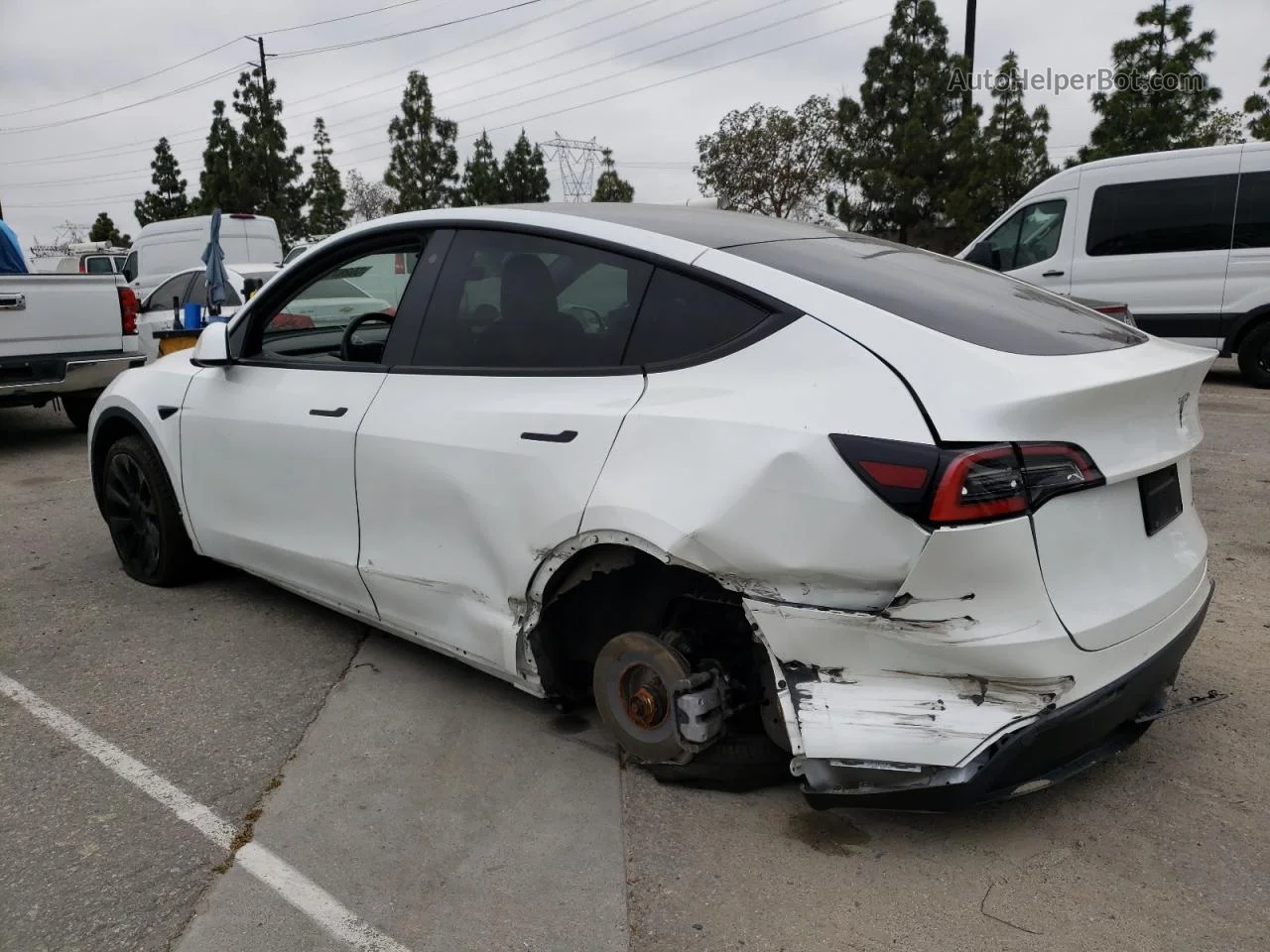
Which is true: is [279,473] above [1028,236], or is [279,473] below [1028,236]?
A: above

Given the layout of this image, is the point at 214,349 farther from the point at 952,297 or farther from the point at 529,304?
the point at 952,297

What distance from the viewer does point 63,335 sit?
8.21m

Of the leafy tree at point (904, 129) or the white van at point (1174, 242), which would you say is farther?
the leafy tree at point (904, 129)

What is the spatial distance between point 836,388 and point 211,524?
290 cm

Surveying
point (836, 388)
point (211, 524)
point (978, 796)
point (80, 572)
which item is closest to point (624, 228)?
point (836, 388)

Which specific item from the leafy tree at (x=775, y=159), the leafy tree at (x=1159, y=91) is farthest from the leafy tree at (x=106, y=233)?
the leafy tree at (x=1159, y=91)

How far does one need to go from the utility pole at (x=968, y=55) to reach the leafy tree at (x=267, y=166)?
23491 millimetres

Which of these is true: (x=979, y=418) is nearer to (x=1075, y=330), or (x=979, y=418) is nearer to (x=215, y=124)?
(x=1075, y=330)

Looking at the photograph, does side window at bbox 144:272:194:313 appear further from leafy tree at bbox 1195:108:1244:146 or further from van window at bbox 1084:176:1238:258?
leafy tree at bbox 1195:108:1244:146

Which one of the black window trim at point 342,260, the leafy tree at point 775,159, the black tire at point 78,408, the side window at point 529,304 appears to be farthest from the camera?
the leafy tree at point 775,159

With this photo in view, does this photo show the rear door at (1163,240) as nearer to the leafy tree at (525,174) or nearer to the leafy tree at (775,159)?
the leafy tree at (775,159)

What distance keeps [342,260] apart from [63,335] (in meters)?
5.81

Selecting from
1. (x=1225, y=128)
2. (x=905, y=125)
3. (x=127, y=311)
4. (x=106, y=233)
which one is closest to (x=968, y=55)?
(x=905, y=125)

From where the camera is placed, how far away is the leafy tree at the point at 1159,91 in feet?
57.9
